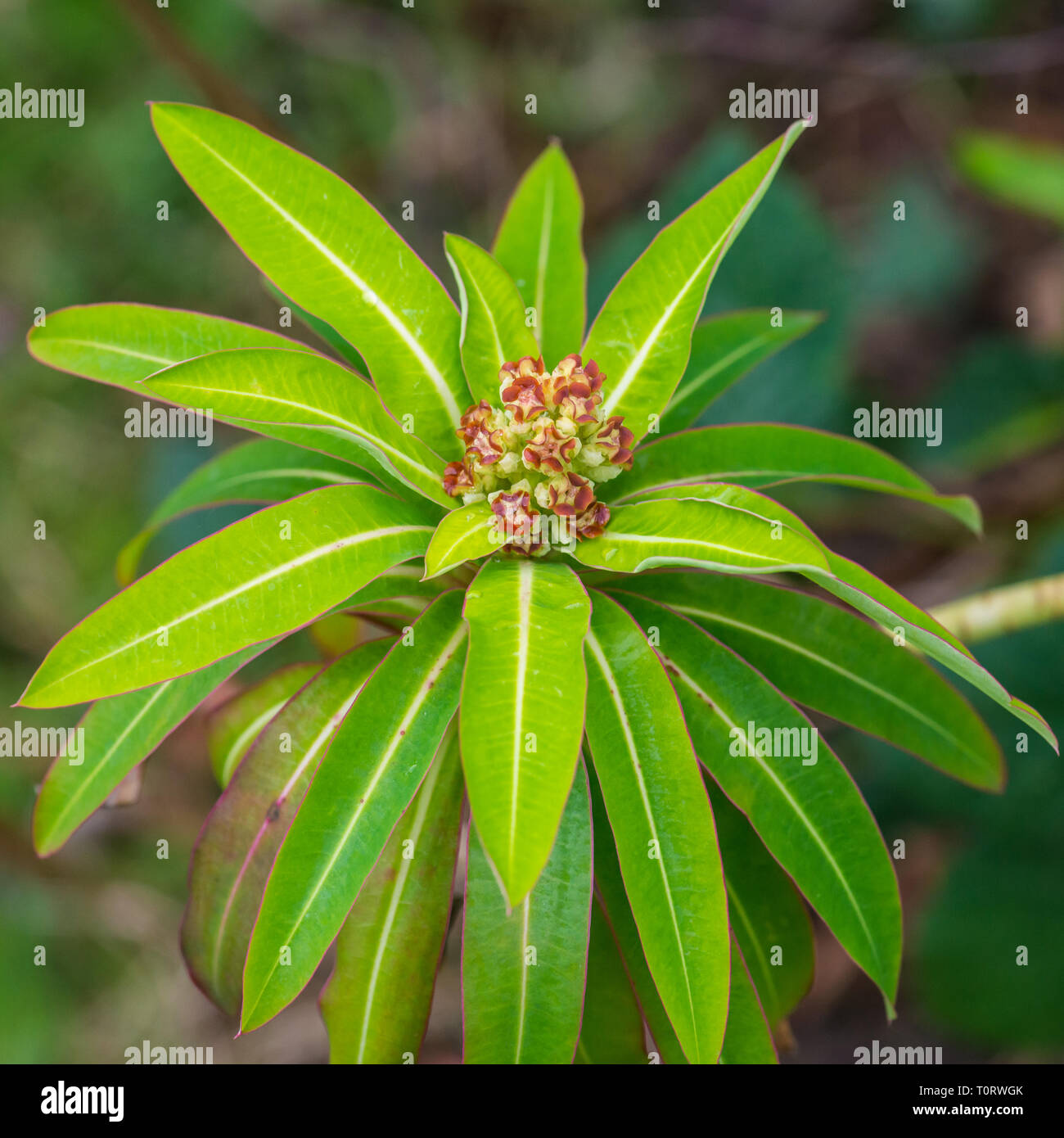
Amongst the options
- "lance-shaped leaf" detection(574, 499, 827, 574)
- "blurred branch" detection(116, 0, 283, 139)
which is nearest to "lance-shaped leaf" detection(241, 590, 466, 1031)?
"lance-shaped leaf" detection(574, 499, 827, 574)

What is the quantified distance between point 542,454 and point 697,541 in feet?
0.73

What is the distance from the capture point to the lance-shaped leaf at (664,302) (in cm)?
114

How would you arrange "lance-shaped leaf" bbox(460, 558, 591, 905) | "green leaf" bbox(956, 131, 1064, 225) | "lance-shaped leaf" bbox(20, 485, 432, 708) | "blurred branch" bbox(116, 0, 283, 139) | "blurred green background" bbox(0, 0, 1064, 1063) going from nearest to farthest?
"lance-shaped leaf" bbox(460, 558, 591, 905) → "lance-shaped leaf" bbox(20, 485, 432, 708) → "blurred branch" bbox(116, 0, 283, 139) → "green leaf" bbox(956, 131, 1064, 225) → "blurred green background" bbox(0, 0, 1064, 1063)

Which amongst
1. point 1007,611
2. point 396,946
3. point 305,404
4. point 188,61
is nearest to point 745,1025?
point 396,946

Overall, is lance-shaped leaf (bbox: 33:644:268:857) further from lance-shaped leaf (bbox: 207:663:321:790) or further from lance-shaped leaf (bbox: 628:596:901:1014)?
lance-shaped leaf (bbox: 628:596:901:1014)

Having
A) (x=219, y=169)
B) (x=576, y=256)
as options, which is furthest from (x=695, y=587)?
(x=219, y=169)

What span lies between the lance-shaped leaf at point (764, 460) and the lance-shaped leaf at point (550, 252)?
0.22m

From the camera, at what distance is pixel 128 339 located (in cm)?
122

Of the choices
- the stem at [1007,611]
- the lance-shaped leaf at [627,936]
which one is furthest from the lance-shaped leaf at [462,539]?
the stem at [1007,611]

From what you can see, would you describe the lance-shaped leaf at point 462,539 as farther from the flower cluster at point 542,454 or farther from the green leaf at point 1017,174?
the green leaf at point 1017,174

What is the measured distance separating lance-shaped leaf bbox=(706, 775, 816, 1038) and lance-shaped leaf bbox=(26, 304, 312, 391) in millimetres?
880

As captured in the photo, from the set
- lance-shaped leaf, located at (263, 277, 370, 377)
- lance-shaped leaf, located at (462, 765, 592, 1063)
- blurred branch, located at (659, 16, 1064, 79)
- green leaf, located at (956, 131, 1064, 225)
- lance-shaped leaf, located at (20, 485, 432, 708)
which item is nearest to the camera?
lance-shaped leaf, located at (20, 485, 432, 708)

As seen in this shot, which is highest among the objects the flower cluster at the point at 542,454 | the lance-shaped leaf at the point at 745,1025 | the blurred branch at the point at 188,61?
the blurred branch at the point at 188,61

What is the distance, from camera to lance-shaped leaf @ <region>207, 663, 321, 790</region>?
1.39 metres
